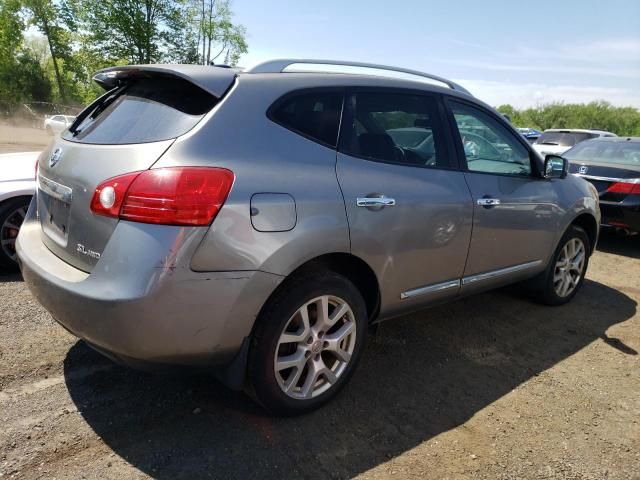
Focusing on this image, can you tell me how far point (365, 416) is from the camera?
274cm

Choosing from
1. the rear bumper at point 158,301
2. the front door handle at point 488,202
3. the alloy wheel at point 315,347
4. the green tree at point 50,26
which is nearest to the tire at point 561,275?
the front door handle at point 488,202

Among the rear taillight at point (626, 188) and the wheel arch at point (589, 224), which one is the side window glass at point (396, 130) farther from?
the rear taillight at point (626, 188)

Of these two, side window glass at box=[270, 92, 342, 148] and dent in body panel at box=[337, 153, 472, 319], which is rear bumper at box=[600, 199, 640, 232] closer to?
dent in body panel at box=[337, 153, 472, 319]

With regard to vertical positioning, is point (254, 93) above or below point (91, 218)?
above

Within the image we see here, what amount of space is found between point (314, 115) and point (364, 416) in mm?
1613

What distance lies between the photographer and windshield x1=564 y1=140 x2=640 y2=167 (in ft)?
23.7

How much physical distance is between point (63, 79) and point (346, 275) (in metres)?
39.7

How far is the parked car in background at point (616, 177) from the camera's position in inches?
257

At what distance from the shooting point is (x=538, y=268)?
423 centimetres

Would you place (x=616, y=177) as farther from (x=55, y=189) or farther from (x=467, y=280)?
(x=55, y=189)

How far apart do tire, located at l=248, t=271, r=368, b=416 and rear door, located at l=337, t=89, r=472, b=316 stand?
26cm

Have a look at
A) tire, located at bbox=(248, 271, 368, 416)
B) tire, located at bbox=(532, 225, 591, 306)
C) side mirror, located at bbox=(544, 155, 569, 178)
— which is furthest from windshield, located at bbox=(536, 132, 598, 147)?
tire, located at bbox=(248, 271, 368, 416)

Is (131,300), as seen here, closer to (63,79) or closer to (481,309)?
(481,309)

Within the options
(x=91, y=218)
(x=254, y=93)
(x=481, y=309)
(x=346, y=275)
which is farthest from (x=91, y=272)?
(x=481, y=309)
